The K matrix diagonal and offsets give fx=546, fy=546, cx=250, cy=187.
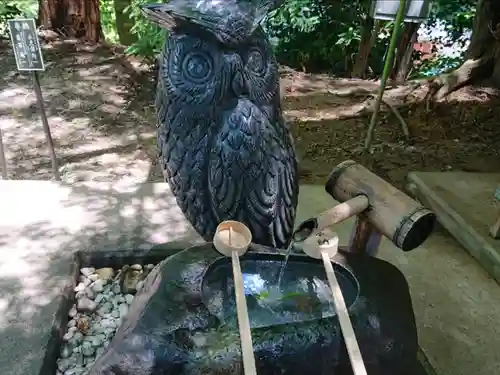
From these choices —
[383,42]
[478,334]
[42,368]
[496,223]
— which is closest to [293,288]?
[42,368]

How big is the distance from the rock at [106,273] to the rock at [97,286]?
0.10 feet

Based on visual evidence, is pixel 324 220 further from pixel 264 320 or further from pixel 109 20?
pixel 109 20

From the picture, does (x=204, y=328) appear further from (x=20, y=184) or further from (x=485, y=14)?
(x=485, y=14)

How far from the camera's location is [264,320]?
1.14 m

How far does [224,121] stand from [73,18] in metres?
4.63

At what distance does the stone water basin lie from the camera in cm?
104

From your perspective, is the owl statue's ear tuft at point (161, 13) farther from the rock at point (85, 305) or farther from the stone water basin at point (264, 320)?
the rock at point (85, 305)

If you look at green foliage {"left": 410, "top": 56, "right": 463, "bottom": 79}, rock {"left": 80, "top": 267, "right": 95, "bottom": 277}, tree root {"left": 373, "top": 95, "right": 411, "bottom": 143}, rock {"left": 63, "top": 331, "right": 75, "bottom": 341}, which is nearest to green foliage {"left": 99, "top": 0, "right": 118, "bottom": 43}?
green foliage {"left": 410, "top": 56, "right": 463, "bottom": 79}

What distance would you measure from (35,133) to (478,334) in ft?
10.1

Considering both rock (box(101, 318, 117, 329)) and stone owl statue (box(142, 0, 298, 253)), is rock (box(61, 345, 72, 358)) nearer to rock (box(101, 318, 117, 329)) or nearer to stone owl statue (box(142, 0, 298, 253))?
rock (box(101, 318, 117, 329))

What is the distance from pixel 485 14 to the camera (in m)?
4.24

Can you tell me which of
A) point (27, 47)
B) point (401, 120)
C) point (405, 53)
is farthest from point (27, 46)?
point (405, 53)

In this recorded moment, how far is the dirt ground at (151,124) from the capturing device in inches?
138

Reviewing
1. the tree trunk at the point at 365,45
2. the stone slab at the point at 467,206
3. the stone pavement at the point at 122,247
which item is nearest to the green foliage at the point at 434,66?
the tree trunk at the point at 365,45
